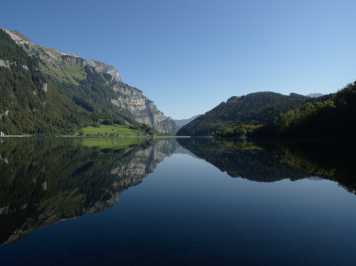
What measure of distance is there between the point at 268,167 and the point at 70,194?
35.6 m

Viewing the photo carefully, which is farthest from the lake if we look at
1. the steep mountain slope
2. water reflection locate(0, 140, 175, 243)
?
the steep mountain slope

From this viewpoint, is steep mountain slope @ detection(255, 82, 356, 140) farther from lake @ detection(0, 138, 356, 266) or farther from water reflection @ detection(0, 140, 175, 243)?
water reflection @ detection(0, 140, 175, 243)

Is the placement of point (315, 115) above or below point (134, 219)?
above

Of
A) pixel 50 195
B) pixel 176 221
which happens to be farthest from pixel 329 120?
pixel 50 195

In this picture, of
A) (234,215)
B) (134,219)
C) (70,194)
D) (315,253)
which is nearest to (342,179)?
(234,215)

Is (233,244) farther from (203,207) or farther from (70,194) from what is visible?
(70,194)

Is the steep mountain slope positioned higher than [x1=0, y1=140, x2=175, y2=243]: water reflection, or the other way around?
the steep mountain slope

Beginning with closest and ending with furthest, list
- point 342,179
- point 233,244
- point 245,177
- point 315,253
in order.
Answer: point 315,253 < point 233,244 < point 342,179 < point 245,177

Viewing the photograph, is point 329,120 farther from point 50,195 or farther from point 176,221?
point 50,195

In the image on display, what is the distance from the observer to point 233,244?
16688 mm

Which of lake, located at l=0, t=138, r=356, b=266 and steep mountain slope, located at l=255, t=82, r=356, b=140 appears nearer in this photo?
lake, located at l=0, t=138, r=356, b=266

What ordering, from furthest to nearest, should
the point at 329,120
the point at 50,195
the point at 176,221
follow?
1. the point at 329,120
2. the point at 50,195
3. the point at 176,221

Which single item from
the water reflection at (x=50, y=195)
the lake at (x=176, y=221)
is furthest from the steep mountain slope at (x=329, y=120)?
the water reflection at (x=50, y=195)

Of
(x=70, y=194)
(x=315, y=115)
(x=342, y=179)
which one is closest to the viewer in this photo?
(x=70, y=194)
